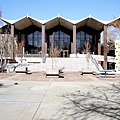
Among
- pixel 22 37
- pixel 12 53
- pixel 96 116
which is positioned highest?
pixel 22 37

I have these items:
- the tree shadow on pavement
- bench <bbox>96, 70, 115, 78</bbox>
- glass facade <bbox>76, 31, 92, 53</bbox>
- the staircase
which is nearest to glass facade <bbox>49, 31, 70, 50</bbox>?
glass facade <bbox>76, 31, 92, 53</bbox>

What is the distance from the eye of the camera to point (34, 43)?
61438 mm

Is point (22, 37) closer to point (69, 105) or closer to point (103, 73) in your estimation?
point (103, 73)

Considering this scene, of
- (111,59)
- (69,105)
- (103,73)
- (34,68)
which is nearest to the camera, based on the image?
(69,105)

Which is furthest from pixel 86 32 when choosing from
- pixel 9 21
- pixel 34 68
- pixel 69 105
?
pixel 69 105

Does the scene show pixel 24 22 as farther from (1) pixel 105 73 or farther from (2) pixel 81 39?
(1) pixel 105 73

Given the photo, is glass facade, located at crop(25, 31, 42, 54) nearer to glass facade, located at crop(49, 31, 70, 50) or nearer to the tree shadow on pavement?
glass facade, located at crop(49, 31, 70, 50)

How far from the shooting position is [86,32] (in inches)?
2403

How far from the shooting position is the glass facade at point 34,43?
2400 inches

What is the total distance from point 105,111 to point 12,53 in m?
45.1

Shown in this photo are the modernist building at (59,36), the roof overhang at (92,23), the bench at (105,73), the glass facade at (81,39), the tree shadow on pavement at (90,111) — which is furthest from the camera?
the glass facade at (81,39)

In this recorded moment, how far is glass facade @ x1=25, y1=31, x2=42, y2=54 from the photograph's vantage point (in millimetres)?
60969

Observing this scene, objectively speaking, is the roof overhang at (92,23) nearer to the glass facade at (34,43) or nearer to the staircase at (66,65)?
the glass facade at (34,43)

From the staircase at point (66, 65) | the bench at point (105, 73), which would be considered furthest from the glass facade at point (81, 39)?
the bench at point (105, 73)
